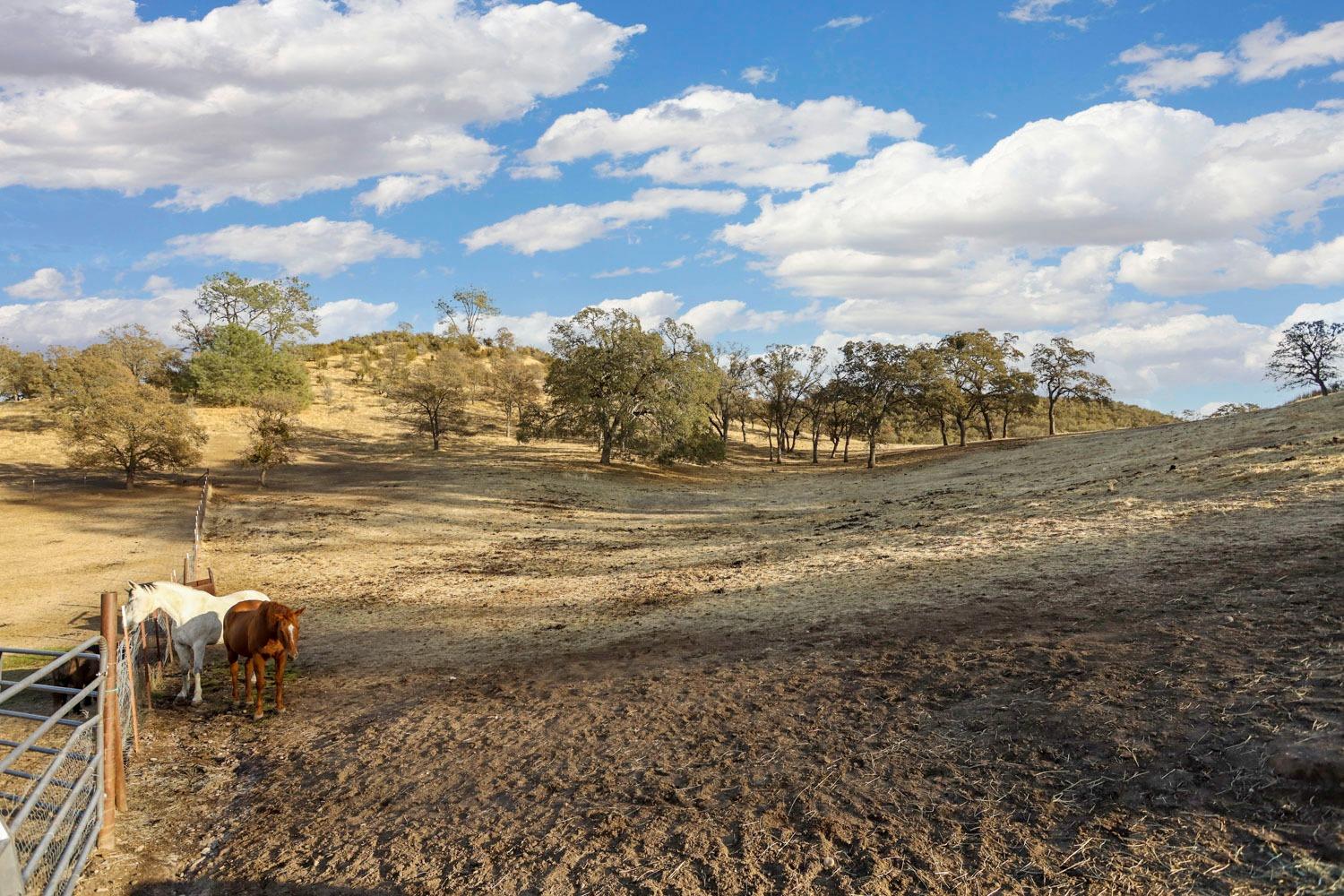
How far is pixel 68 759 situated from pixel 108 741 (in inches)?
56.1

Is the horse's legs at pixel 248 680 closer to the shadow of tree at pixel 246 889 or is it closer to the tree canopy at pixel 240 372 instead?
the shadow of tree at pixel 246 889

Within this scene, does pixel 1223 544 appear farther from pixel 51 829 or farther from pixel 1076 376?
pixel 1076 376

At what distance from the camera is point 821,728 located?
801 cm

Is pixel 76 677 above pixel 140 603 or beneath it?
beneath

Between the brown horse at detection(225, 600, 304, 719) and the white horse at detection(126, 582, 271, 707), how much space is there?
0.79 meters

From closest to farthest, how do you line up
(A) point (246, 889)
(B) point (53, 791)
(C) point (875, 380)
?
(A) point (246, 889) < (B) point (53, 791) < (C) point (875, 380)

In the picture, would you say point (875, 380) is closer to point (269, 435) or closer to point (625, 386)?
point (625, 386)

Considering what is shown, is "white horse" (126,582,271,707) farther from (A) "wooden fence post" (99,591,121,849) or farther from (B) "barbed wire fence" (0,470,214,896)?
(A) "wooden fence post" (99,591,121,849)

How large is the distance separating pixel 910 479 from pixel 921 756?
37261 mm

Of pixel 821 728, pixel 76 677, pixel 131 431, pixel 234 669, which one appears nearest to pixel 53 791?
pixel 234 669

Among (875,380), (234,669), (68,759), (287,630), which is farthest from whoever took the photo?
(875,380)

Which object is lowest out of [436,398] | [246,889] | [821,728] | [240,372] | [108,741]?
[246,889]

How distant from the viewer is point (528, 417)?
5100 cm

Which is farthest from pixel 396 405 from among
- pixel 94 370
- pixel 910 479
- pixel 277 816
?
pixel 277 816
